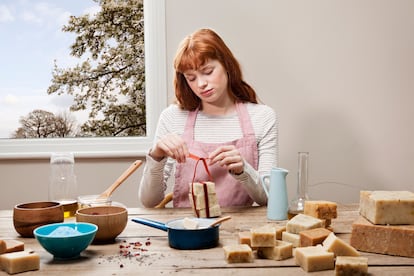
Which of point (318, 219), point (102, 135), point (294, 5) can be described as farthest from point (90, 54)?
point (318, 219)

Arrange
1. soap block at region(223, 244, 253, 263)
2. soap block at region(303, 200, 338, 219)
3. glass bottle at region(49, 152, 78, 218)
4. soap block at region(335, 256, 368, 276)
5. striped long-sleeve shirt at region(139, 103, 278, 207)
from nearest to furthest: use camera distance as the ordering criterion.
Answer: soap block at region(335, 256, 368, 276) < soap block at region(223, 244, 253, 263) < soap block at region(303, 200, 338, 219) < glass bottle at region(49, 152, 78, 218) < striped long-sleeve shirt at region(139, 103, 278, 207)

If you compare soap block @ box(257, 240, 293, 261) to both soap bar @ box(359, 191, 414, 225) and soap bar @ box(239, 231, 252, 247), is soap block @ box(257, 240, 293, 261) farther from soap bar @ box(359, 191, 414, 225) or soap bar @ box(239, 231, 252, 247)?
soap bar @ box(359, 191, 414, 225)

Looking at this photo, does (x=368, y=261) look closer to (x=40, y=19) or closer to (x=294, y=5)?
(x=294, y=5)

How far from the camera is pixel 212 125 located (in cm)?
232

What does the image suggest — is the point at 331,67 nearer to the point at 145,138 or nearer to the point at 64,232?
the point at 145,138

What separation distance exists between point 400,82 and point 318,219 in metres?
1.80

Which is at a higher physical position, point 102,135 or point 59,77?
point 59,77

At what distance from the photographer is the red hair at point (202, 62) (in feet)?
7.16

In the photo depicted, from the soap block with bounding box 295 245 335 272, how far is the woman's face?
1.12 metres

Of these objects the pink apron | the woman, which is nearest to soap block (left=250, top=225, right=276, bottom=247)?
the woman

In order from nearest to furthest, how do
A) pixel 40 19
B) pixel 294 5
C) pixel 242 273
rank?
1. pixel 242 273
2. pixel 294 5
3. pixel 40 19

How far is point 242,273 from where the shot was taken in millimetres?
1146

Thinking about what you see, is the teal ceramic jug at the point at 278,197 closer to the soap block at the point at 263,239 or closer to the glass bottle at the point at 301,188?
the glass bottle at the point at 301,188

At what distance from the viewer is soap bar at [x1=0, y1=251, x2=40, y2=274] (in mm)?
1158
